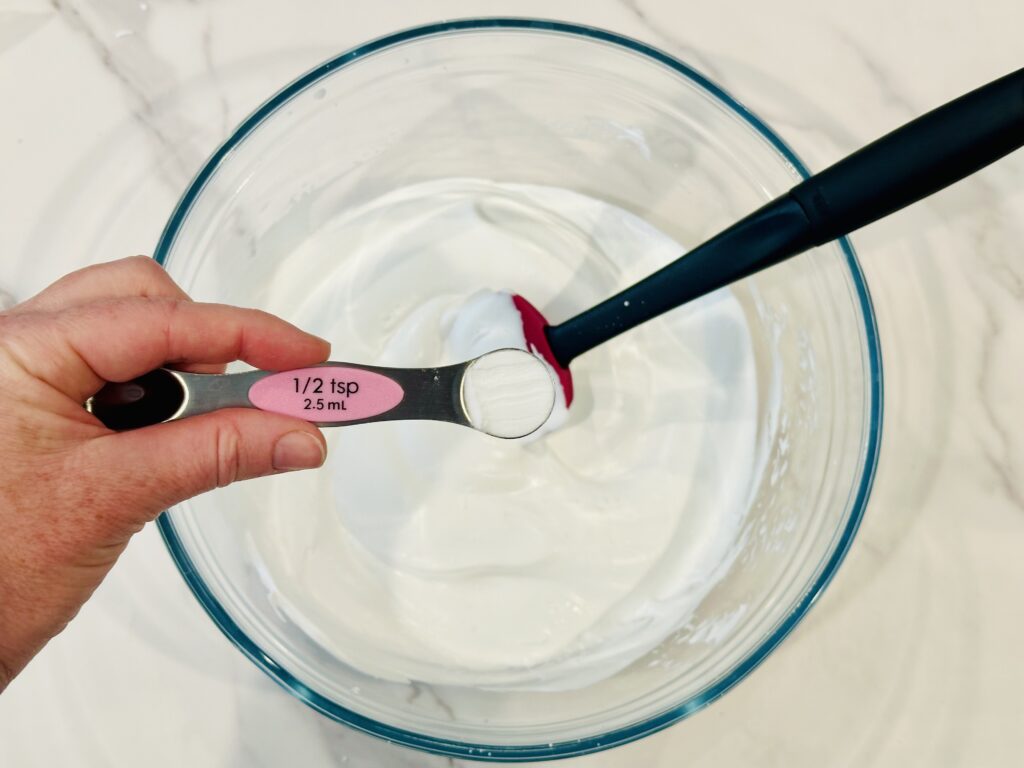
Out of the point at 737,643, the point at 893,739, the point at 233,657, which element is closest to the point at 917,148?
the point at 737,643

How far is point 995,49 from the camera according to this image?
880 mm

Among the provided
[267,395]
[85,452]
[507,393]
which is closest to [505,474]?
[507,393]

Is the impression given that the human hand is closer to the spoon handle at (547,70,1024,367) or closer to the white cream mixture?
the white cream mixture

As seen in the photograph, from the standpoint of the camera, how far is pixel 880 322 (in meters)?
0.84

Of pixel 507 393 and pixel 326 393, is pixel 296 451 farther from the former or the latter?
pixel 507 393

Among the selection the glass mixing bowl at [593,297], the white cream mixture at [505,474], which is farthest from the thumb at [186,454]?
the white cream mixture at [505,474]

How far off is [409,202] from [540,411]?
0.35m

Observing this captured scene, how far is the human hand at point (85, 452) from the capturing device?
57 cm

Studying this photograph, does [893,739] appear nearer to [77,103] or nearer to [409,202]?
[409,202]

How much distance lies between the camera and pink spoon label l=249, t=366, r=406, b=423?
610 millimetres

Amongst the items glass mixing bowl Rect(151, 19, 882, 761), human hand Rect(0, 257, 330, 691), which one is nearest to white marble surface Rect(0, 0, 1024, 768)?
glass mixing bowl Rect(151, 19, 882, 761)

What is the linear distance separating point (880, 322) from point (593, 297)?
31cm

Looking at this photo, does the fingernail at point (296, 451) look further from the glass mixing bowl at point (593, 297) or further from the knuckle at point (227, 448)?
the glass mixing bowl at point (593, 297)

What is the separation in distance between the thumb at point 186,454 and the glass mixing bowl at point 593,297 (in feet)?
0.41
